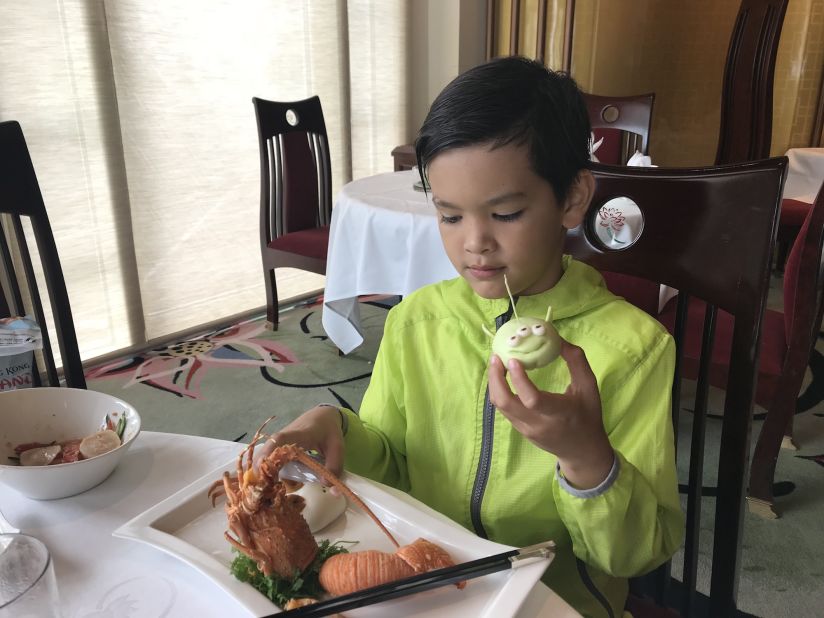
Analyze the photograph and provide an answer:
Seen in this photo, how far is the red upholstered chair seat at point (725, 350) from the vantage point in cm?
153

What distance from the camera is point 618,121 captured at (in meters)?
3.12

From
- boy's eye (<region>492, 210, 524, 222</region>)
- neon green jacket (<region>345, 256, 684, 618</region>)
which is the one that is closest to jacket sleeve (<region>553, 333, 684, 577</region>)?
neon green jacket (<region>345, 256, 684, 618</region>)

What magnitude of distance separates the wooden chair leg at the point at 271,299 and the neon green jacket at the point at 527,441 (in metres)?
2.17

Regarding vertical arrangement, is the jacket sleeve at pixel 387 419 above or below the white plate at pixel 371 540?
below

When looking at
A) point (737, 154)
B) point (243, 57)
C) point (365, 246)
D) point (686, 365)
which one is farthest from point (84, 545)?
point (737, 154)

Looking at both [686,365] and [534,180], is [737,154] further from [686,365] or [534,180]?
[534,180]

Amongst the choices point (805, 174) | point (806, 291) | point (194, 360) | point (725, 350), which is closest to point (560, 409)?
point (725, 350)

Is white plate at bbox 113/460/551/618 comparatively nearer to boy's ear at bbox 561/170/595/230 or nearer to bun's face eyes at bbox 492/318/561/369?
bun's face eyes at bbox 492/318/561/369

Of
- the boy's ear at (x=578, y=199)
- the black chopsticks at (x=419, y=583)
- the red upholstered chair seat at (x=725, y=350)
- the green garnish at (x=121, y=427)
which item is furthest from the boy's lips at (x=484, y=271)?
the red upholstered chair seat at (x=725, y=350)

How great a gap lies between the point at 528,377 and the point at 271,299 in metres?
2.63

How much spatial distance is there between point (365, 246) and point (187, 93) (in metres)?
1.43

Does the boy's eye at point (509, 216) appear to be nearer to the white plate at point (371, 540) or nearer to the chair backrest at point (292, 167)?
the white plate at point (371, 540)

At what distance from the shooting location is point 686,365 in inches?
64.3

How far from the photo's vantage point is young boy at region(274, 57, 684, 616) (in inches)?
26.0
